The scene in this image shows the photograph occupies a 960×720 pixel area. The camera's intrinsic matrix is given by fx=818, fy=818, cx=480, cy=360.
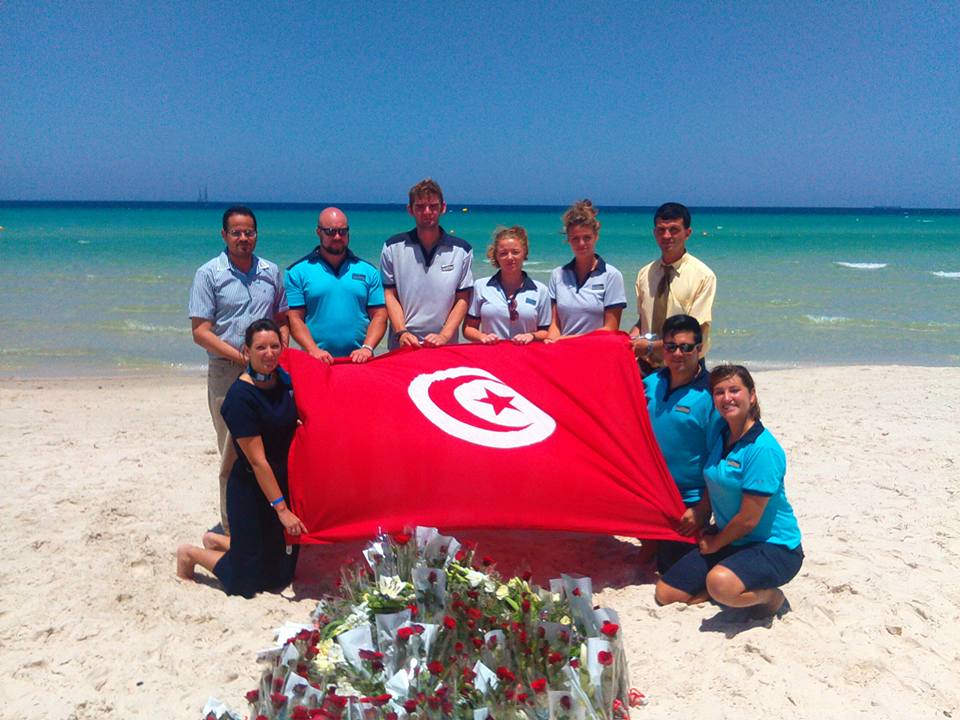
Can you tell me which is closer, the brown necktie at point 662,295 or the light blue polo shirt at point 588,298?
the brown necktie at point 662,295

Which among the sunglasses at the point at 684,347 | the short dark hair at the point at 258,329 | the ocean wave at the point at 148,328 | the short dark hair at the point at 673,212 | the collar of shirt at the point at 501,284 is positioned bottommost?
the ocean wave at the point at 148,328

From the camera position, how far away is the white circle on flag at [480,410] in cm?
435

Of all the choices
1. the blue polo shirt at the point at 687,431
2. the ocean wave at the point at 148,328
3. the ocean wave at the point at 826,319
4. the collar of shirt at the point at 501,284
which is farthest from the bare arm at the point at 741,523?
the ocean wave at the point at 826,319

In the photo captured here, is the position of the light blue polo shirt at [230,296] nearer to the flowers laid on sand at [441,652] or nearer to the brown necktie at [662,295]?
the flowers laid on sand at [441,652]

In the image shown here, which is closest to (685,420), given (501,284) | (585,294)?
(585,294)

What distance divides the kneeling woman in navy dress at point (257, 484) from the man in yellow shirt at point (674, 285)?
7.11 feet

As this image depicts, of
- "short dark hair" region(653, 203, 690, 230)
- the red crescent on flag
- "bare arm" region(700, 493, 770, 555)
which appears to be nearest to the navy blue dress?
the red crescent on flag

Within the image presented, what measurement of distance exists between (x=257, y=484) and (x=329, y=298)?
1503 millimetres

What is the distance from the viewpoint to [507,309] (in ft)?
18.2

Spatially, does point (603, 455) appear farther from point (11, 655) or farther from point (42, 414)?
point (42, 414)

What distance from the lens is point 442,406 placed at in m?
4.48

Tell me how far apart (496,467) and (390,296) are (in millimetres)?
1870

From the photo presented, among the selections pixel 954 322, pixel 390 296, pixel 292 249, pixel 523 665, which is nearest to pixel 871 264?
pixel 954 322

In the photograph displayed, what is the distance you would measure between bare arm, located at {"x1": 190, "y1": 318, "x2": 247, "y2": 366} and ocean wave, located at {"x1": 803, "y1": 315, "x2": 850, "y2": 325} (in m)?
13.7
